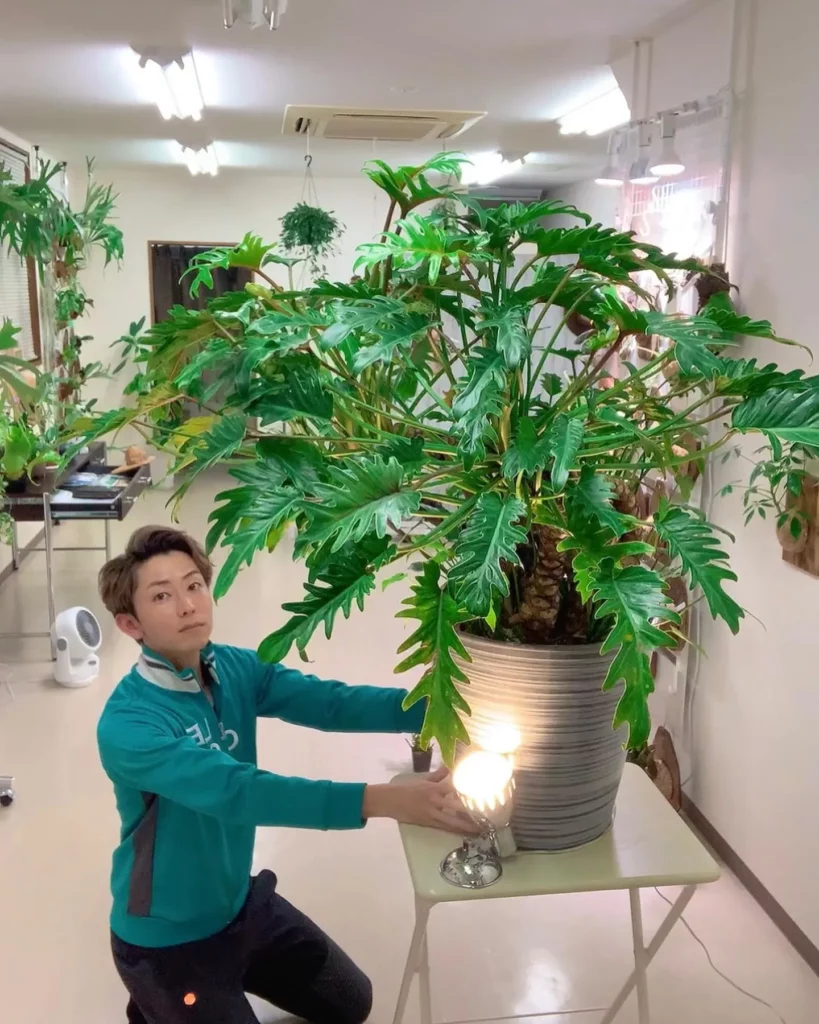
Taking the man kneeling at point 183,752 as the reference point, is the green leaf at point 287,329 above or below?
above

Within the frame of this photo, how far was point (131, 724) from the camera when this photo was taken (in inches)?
61.3

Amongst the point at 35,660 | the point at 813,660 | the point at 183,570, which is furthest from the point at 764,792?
the point at 35,660

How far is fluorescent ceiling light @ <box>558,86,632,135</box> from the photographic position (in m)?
4.26

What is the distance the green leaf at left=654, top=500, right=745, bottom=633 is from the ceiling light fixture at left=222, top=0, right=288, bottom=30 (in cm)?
203

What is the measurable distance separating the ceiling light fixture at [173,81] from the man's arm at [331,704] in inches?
107

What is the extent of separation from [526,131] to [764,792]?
13.0 ft

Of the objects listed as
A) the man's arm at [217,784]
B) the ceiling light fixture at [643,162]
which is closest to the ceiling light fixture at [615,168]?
the ceiling light fixture at [643,162]

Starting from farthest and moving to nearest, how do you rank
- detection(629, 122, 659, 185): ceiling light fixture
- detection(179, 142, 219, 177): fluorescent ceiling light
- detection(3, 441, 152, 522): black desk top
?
detection(179, 142, 219, 177): fluorescent ceiling light → detection(3, 441, 152, 522): black desk top → detection(629, 122, 659, 185): ceiling light fixture

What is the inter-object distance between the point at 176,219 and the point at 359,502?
7665 millimetres

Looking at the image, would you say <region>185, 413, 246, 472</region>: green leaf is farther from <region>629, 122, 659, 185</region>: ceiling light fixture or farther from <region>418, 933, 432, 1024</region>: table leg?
<region>629, 122, 659, 185</region>: ceiling light fixture

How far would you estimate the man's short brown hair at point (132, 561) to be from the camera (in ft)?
5.58

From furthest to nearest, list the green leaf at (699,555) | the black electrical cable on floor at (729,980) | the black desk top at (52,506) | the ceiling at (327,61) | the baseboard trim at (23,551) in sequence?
the baseboard trim at (23,551), the black desk top at (52,506), the ceiling at (327,61), the black electrical cable on floor at (729,980), the green leaf at (699,555)

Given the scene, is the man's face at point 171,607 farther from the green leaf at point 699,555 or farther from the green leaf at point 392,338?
the green leaf at point 699,555

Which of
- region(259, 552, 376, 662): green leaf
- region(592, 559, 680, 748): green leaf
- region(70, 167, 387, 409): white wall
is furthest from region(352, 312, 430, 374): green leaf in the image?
region(70, 167, 387, 409): white wall
